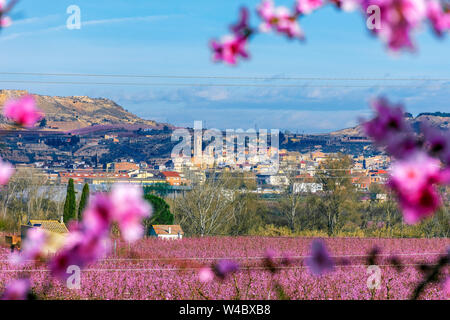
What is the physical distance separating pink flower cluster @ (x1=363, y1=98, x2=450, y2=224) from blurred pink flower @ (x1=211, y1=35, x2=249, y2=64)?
295mm

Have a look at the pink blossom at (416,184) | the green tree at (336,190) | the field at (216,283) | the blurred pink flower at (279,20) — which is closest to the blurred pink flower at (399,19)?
the pink blossom at (416,184)

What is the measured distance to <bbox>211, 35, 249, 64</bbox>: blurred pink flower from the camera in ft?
3.92

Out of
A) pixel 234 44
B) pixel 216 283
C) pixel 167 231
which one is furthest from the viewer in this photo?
pixel 167 231

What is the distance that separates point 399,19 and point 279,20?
0.35 metres

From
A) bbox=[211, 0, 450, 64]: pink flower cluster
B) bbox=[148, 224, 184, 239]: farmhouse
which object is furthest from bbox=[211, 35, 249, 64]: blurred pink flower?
bbox=[148, 224, 184, 239]: farmhouse

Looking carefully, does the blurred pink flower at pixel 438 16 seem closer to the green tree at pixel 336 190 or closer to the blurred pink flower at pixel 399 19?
the blurred pink flower at pixel 399 19

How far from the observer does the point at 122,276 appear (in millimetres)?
8266

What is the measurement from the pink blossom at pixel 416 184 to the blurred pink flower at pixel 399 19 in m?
0.17

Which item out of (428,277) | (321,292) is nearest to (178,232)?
(321,292)

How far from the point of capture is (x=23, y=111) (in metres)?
1.48

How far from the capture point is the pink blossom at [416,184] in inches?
33.7

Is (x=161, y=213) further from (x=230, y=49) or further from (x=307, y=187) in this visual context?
(x=230, y=49)

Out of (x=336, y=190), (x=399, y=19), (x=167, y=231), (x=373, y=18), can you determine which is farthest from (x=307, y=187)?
(x=399, y=19)
